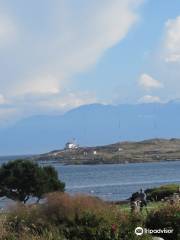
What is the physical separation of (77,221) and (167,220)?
2.37m

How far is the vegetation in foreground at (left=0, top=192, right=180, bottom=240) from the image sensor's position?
49.2 feet

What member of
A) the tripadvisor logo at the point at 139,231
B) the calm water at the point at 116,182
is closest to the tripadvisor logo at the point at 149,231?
the tripadvisor logo at the point at 139,231

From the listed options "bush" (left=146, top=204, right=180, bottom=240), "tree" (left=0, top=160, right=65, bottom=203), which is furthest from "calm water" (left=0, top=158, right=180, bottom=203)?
"bush" (left=146, top=204, right=180, bottom=240)

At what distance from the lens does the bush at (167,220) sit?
1636cm

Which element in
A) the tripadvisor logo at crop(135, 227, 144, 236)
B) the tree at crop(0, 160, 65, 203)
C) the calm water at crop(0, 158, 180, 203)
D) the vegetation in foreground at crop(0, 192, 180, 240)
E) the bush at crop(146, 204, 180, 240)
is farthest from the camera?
the calm water at crop(0, 158, 180, 203)

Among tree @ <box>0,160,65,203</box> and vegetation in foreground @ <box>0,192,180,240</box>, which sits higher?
tree @ <box>0,160,65,203</box>

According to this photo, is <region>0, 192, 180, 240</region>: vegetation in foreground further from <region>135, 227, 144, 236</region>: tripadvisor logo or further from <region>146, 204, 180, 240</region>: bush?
<region>135, 227, 144, 236</region>: tripadvisor logo

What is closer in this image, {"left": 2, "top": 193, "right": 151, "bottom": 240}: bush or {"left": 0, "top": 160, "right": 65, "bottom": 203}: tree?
{"left": 2, "top": 193, "right": 151, "bottom": 240}: bush

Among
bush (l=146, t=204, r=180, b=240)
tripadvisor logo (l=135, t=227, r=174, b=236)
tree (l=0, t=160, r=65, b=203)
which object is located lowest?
tripadvisor logo (l=135, t=227, r=174, b=236)

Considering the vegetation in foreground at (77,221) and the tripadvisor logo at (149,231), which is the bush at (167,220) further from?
the tripadvisor logo at (149,231)

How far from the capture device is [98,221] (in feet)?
50.8

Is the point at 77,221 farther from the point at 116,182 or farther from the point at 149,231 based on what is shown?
the point at 116,182

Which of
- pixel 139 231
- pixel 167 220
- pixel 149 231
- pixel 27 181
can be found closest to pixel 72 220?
pixel 139 231

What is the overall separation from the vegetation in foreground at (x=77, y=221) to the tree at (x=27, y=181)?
27.5 meters
